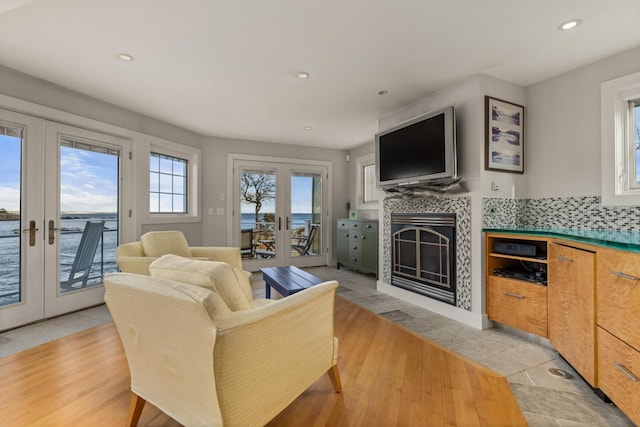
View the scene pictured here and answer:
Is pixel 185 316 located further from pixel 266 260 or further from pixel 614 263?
pixel 266 260

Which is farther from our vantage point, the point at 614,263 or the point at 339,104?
the point at 339,104

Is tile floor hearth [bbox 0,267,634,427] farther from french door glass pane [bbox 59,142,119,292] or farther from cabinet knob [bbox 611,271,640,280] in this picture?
cabinet knob [bbox 611,271,640,280]

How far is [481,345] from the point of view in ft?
7.93

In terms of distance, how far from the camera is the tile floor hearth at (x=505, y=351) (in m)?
1.60

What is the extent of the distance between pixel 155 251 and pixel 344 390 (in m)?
2.23

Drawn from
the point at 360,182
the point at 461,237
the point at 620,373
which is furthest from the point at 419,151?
the point at 360,182

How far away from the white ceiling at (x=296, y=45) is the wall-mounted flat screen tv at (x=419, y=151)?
36 cm

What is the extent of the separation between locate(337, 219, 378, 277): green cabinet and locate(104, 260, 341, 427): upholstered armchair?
11.0ft

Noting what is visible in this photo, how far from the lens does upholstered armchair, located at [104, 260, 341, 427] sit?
3.54ft

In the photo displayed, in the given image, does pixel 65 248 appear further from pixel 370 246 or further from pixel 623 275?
pixel 623 275

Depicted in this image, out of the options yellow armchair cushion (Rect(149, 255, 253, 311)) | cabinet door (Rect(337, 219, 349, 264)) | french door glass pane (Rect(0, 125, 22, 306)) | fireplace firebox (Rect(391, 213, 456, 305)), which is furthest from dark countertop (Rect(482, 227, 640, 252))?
french door glass pane (Rect(0, 125, 22, 306))

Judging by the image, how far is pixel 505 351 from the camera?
2318mm

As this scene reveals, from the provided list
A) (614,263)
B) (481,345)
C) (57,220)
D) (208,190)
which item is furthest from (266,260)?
(614,263)

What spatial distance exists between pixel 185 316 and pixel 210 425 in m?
0.45
